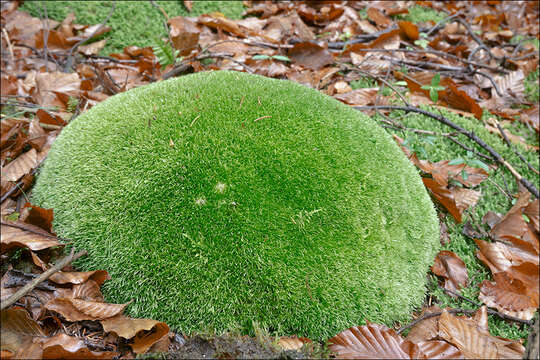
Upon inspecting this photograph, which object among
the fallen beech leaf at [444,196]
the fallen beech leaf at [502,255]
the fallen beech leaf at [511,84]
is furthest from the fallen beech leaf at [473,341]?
the fallen beech leaf at [511,84]

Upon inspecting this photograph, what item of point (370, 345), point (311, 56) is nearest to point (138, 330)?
point (370, 345)

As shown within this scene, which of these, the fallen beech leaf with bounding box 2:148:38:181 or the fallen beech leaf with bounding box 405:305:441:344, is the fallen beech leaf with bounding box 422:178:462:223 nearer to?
the fallen beech leaf with bounding box 405:305:441:344

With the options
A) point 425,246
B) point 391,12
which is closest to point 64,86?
point 425,246

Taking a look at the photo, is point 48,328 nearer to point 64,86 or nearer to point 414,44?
point 64,86

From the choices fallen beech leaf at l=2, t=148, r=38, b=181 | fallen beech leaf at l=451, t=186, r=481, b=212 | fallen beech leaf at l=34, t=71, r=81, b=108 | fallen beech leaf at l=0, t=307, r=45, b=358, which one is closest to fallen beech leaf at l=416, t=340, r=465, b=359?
fallen beech leaf at l=451, t=186, r=481, b=212

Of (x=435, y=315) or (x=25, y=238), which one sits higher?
(x=25, y=238)

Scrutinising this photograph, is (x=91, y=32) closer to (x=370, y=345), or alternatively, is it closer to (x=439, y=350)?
(x=370, y=345)

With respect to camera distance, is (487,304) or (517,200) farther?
(517,200)
